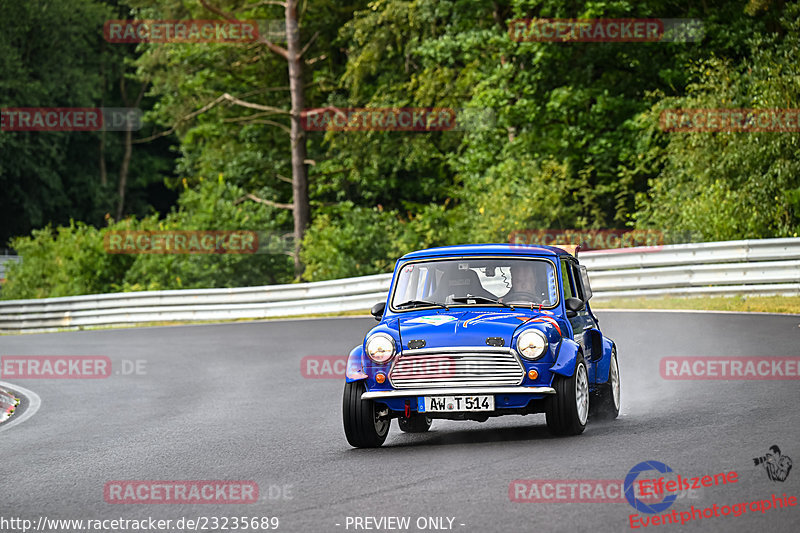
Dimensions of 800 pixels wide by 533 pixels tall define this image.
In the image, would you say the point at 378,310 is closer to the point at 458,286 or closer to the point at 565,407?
the point at 458,286

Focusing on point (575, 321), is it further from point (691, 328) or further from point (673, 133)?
point (673, 133)

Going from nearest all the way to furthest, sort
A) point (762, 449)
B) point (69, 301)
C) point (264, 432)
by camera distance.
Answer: point (762, 449), point (264, 432), point (69, 301)

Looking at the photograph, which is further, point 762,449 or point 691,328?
point 691,328

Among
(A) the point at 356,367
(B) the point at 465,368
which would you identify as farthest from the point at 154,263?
(B) the point at 465,368

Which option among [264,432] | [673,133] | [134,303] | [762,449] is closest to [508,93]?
[673,133]

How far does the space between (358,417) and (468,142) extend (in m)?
27.1

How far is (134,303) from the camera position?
1192 inches

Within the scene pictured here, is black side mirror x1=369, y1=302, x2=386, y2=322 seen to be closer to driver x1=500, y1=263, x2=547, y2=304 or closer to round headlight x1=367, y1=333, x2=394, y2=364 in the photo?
round headlight x1=367, y1=333, x2=394, y2=364

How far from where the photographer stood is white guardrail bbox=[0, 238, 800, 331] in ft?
70.1

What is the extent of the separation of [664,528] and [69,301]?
2706 centimetres

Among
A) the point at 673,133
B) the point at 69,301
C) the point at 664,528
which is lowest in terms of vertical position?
the point at 69,301

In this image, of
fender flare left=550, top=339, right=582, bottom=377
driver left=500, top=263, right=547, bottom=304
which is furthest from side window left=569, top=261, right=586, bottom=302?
fender flare left=550, top=339, right=582, bottom=377

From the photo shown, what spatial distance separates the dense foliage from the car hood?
16479 millimetres

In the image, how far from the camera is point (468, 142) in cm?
3606
